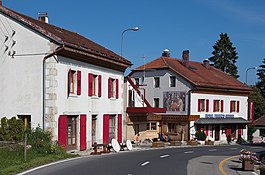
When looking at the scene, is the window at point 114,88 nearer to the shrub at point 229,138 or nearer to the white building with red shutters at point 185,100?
the white building with red shutters at point 185,100

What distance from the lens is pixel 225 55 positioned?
283 feet

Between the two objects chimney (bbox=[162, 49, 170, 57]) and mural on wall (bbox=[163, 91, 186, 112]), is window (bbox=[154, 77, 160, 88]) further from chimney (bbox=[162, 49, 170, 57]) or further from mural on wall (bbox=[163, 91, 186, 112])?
chimney (bbox=[162, 49, 170, 57])

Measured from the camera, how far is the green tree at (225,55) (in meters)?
85.6

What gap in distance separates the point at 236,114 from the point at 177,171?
4165cm

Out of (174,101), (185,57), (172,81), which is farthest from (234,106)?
(172,81)

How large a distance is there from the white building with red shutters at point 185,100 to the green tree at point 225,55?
27385mm

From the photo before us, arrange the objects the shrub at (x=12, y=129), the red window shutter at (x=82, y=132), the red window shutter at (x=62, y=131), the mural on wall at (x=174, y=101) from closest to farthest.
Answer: the shrub at (x=12, y=129), the red window shutter at (x=62, y=131), the red window shutter at (x=82, y=132), the mural on wall at (x=174, y=101)

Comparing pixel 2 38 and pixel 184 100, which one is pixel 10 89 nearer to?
pixel 2 38

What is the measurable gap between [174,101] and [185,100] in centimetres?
164

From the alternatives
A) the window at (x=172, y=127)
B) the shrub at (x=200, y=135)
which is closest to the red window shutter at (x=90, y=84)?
the shrub at (x=200, y=135)

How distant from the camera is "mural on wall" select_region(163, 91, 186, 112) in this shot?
164ft

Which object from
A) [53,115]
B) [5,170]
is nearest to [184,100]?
[53,115]

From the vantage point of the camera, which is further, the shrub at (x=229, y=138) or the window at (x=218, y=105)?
the window at (x=218, y=105)

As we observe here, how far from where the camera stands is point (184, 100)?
4962 centimetres
